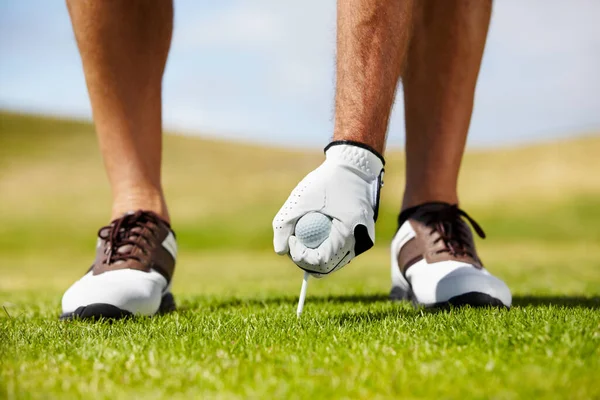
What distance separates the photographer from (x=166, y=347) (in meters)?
1.96

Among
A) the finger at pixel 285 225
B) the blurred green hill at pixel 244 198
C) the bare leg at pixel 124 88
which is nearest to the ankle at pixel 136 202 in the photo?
the bare leg at pixel 124 88

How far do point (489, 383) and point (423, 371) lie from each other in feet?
0.54

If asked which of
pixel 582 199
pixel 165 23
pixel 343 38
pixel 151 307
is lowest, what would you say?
pixel 582 199

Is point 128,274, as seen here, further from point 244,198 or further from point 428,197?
point 244,198

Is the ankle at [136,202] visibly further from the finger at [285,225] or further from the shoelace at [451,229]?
the shoelace at [451,229]

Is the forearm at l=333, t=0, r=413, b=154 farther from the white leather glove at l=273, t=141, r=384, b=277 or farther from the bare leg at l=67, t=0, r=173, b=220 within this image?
the bare leg at l=67, t=0, r=173, b=220

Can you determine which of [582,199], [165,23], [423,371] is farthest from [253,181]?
[423,371]

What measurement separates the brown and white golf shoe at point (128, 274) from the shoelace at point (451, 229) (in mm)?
1269

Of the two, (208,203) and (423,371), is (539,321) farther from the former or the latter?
(208,203)

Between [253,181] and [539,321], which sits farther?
[253,181]

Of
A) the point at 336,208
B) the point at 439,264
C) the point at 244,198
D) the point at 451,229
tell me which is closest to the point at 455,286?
the point at 439,264

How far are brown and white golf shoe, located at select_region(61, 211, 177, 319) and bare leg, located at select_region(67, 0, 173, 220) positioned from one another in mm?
157

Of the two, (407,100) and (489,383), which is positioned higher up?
(407,100)

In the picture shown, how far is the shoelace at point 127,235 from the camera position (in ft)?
9.64
